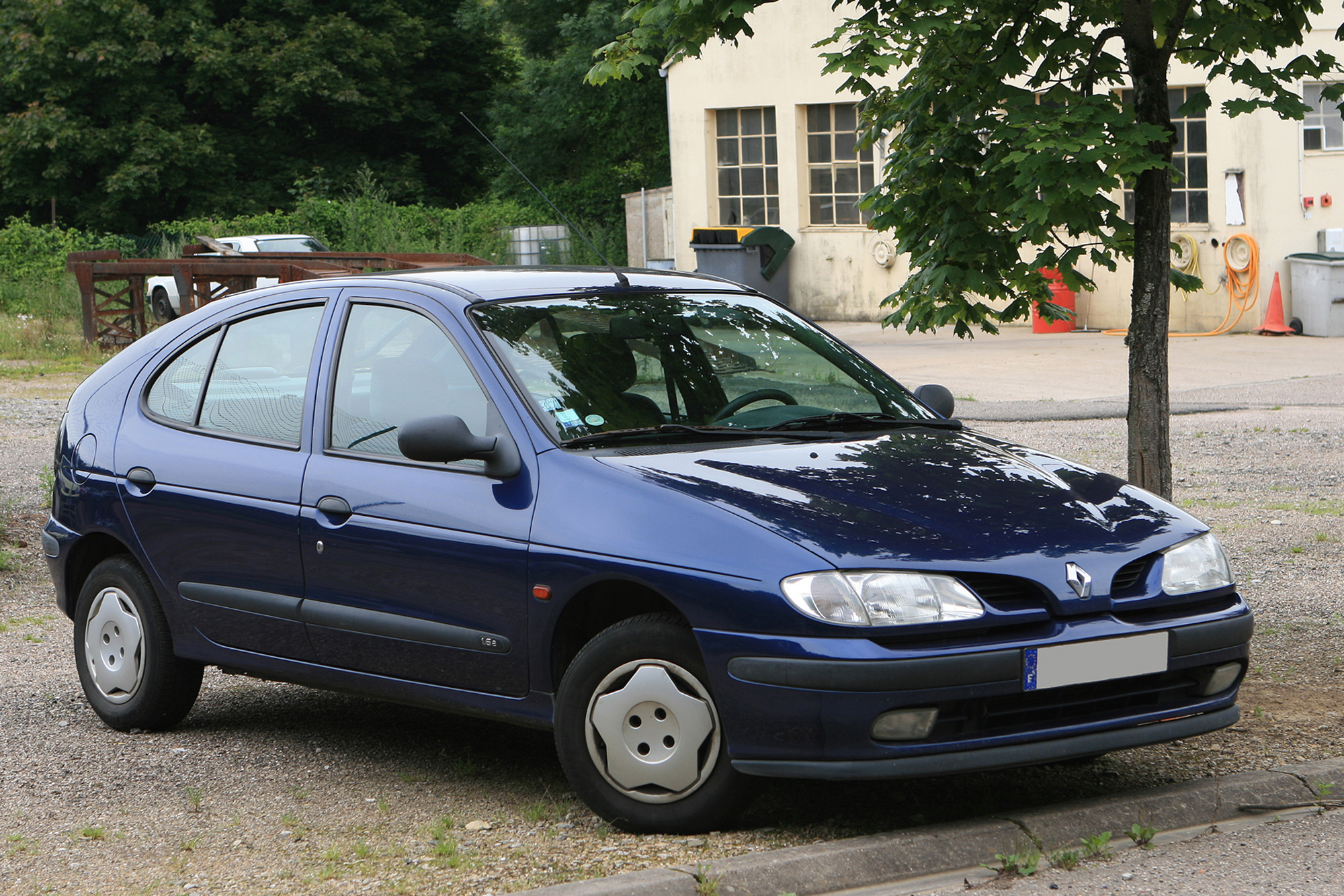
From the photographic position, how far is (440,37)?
153 ft

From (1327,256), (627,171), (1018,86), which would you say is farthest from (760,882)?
(627,171)

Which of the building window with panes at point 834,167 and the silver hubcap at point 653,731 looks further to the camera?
the building window with panes at point 834,167

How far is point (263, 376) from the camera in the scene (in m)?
5.59

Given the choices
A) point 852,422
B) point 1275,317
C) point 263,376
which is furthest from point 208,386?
point 1275,317

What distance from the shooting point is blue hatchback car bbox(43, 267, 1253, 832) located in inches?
160

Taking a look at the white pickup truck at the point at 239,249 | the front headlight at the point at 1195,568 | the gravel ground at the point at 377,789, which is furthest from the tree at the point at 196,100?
the front headlight at the point at 1195,568

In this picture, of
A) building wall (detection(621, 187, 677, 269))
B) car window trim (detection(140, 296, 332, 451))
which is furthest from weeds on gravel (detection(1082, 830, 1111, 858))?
building wall (detection(621, 187, 677, 269))

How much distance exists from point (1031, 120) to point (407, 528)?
8.35 feet

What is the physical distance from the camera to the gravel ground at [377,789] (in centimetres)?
427

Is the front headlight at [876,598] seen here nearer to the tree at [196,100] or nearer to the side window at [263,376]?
the side window at [263,376]

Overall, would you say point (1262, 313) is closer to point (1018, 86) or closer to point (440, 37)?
point (1018, 86)

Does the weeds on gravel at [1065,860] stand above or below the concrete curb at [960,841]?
below

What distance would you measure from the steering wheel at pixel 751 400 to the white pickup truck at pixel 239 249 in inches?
1036

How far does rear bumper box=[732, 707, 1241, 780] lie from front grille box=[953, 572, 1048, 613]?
0.36m
